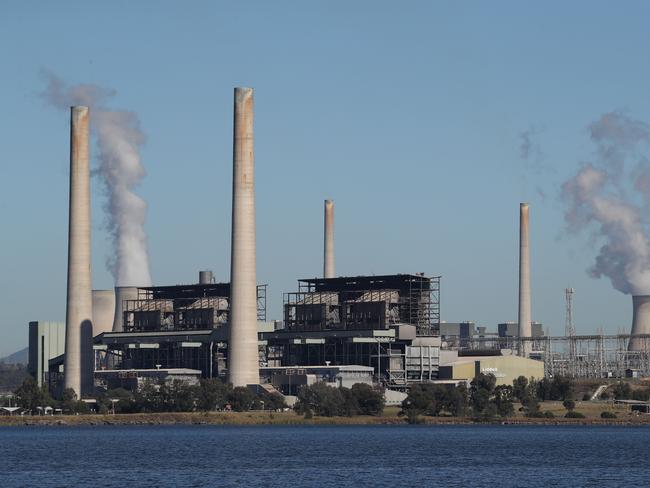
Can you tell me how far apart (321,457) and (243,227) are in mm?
57456

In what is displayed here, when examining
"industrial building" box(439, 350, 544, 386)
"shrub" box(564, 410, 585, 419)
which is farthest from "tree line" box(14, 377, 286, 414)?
"industrial building" box(439, 350, 544, 386)

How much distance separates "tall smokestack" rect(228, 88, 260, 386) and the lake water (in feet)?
51.9

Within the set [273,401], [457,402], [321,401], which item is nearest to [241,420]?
[321,401]

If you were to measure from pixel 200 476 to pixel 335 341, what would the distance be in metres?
103

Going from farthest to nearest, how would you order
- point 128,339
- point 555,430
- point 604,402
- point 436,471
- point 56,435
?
1. point 128,339
2. point 604,402
3. point 555,430
4. point 56,435
5. point 436,471

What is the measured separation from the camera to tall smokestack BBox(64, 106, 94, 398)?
16238 cm

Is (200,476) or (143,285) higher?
(143,285)

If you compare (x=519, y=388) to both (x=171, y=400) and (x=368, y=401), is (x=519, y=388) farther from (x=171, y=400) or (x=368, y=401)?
(x=171, y=400)

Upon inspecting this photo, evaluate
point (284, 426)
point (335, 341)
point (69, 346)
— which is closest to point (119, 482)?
point (284, 426)

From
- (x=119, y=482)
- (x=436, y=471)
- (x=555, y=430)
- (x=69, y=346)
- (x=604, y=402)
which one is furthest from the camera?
(x=604, y=402)

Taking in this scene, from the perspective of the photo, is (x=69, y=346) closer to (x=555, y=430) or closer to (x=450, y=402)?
Result: (x=450, y=402)

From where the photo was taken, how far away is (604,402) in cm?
17975

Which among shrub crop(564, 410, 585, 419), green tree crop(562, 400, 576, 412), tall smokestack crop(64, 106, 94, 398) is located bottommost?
shrub crop(564, 410, 585, 419)

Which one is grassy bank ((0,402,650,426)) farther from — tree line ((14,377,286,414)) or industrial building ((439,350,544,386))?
industrial building ((439,350,544,386))
